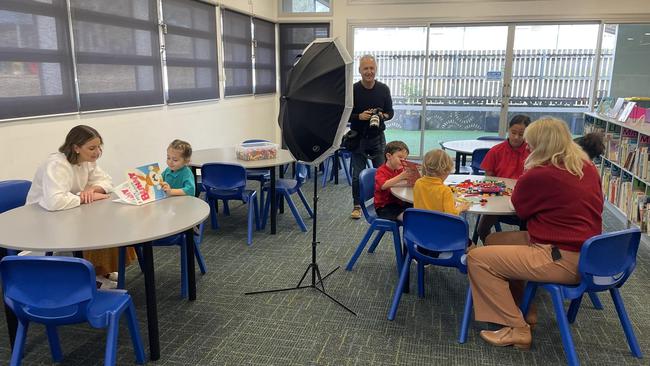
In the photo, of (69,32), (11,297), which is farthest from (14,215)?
(69,32)

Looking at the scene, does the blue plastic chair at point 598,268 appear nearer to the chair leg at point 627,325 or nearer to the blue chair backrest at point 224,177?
the chair leg at point 627,325

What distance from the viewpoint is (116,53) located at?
4180 mm

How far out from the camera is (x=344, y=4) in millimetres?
7527

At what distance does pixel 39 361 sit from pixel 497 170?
321 cm

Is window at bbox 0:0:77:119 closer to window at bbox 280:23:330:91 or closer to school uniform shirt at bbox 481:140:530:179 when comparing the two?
school uniform shirt at bbox 481:140:530:179

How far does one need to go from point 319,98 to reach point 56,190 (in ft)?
5.04

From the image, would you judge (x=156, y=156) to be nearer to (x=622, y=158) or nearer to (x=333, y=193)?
(x=333, y=193)

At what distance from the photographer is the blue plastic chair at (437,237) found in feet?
8.11

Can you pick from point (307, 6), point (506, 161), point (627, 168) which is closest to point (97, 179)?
point (506, 161)

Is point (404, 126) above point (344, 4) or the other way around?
the other way around

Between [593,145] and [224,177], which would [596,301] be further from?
[224,177]

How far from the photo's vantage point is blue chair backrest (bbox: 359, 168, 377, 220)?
3.36 metres

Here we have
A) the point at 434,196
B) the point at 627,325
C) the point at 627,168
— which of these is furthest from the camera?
the point at 627,168

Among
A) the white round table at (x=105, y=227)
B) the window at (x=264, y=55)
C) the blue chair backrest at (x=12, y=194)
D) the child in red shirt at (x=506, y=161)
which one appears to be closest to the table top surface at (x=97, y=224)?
the white round table at (x=105, y=227)
